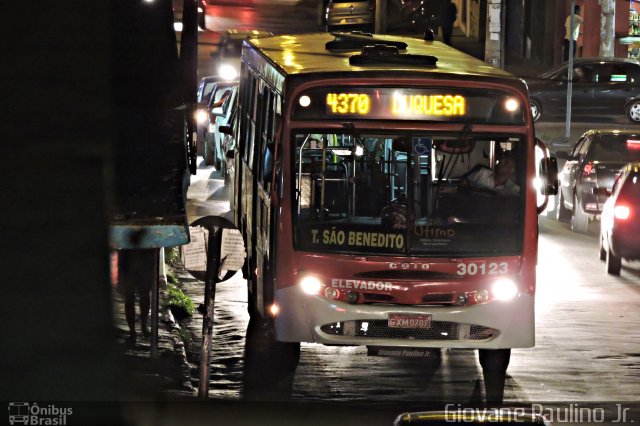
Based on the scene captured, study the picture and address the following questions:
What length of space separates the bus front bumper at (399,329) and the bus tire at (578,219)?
41.4 ft

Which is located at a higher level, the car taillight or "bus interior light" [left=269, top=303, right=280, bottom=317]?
"bus interior light" [left=269, top=303, right=280, bottom=317]

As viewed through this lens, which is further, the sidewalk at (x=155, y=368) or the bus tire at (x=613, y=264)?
the bus tire at (x=613, y=264)

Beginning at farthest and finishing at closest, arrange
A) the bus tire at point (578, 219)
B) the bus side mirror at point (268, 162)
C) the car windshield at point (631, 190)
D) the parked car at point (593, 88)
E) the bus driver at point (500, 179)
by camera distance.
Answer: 1. the parked car at point (593, 88)
2. the bus tire at point (578, 219)
3. the car windshield at point (631, 190)
4. the bus side mirror at point (268, 162)
5. the bus driver at point (500, 179)

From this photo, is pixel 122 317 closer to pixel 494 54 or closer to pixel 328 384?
pixel 328 384

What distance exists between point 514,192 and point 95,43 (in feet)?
14.7

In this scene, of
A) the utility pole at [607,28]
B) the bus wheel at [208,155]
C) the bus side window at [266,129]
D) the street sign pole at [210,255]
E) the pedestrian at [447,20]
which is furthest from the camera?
the utility pole at [607,28]

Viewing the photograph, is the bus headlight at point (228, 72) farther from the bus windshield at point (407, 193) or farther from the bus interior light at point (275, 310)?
the bus windshield at point (407, 193)

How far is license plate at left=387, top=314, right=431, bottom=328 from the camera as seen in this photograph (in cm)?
1230

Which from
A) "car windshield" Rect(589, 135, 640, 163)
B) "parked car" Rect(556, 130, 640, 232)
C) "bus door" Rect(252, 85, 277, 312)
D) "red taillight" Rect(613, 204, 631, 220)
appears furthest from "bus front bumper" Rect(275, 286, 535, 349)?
"car windshield" Rect(589, 135, 640, 163)

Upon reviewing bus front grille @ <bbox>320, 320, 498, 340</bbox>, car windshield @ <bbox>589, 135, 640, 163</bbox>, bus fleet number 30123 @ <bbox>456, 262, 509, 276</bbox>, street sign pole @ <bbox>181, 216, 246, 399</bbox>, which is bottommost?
car windshield @ <bbox>589, 135, 640, 163</bbox>

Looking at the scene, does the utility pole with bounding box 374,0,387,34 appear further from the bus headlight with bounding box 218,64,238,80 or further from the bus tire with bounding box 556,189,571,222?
the bus tire with bounding box 556,189,571,222

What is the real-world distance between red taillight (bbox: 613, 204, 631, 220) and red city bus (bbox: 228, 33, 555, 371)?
738 centimetres

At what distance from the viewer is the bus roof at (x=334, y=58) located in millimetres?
12625

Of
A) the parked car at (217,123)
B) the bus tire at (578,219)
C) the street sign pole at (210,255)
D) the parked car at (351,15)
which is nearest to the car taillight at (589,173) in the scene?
the bus tire at (578,219)
